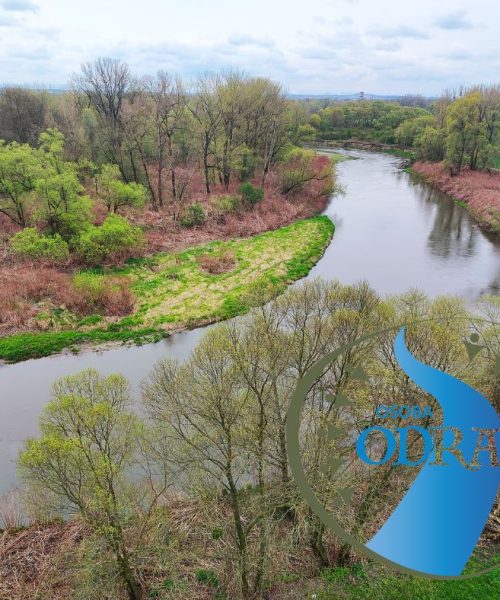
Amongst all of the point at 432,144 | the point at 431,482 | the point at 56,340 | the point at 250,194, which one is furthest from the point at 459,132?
the point at 431,482

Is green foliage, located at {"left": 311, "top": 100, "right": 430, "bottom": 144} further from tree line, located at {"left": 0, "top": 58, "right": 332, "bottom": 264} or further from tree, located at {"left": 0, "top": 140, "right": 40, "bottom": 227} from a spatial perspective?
tree, located at {"left": 0, "top": 140, "right": 40, "bottom": 227}

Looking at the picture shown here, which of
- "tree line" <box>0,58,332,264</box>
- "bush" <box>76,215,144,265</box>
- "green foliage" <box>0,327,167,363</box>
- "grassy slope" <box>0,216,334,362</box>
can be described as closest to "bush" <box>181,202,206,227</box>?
"tree line" <box>0,58,332,264</box>

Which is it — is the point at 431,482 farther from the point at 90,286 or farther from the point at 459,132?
the point at 459,132

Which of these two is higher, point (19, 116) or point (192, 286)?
point (19, 116)

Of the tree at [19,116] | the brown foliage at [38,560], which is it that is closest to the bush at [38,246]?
the tree at [19,116]

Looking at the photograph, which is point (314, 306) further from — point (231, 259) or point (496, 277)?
point (496, 277)

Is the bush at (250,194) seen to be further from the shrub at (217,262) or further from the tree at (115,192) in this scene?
the shrub at (217,262)
